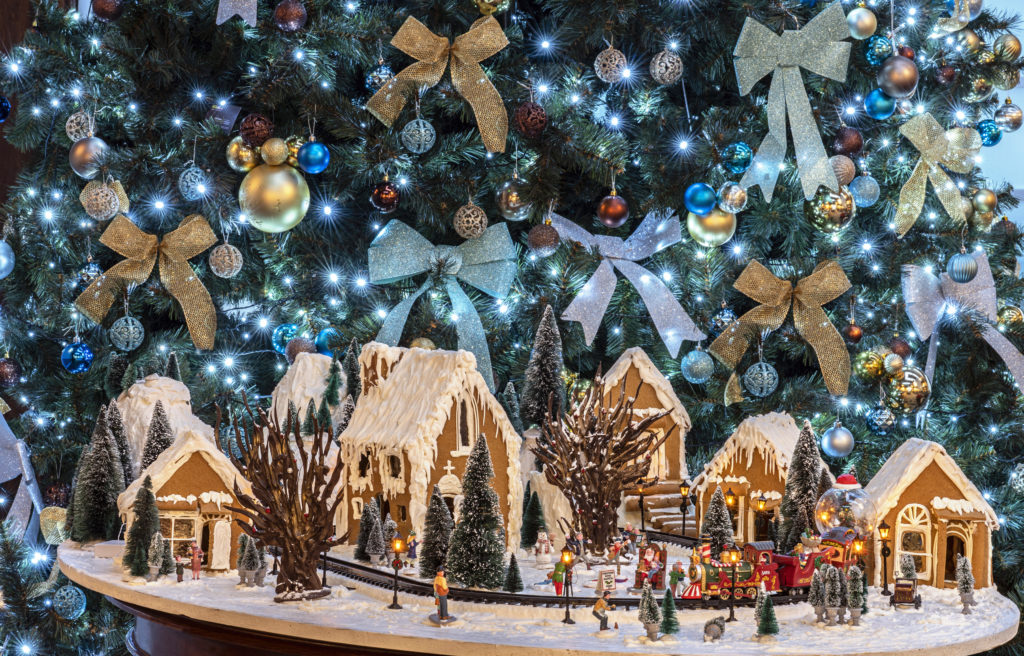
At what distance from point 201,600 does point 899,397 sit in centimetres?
284

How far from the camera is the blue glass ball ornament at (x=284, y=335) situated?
17.0 ft

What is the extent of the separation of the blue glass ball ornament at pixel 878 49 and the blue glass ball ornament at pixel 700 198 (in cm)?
98

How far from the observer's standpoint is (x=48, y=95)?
530cm

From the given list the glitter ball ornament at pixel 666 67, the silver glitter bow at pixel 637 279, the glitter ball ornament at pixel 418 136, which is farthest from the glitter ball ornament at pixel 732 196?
the glitter ball ornament at pixel 418 136

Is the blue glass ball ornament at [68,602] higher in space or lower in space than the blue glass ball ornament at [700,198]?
lower

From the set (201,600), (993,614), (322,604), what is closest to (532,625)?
(322,604)

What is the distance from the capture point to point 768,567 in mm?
3465

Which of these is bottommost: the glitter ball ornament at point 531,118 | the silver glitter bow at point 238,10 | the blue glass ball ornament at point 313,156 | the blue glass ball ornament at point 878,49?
the blue glass ball ornament at point 313,156

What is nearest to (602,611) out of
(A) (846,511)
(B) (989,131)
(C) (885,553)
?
(A) (846,511)

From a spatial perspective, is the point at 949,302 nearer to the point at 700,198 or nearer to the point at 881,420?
the point at 881,420

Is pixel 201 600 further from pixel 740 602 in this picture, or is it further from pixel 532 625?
pixel 740 602

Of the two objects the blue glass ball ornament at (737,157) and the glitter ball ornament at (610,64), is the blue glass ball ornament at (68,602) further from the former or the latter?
the blue glass ball ornament at (737,157)

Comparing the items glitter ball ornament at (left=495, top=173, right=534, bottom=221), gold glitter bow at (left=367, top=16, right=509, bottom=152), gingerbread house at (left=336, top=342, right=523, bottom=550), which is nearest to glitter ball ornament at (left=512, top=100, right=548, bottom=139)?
gold glitter bow at (left=367, top=16, right=509, bottom=152)

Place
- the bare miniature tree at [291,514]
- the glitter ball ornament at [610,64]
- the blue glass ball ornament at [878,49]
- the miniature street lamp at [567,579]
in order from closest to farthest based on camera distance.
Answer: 1. the miniature street lamp at [567,579]
2. the bare miniature tree at [291,514]
3. the glitter ball ornament at [610,64]
4. the blue glass ball ornament at [878,49]
